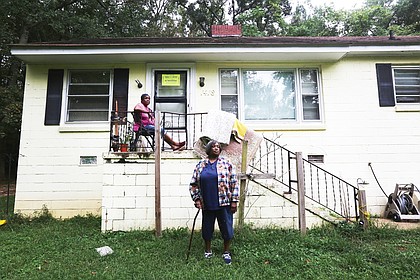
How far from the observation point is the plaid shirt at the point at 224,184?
3537 millimetres

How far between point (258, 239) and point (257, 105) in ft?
11.0

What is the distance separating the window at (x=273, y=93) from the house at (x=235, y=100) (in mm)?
24

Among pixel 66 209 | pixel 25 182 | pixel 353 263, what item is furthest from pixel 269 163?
pixel 25 182

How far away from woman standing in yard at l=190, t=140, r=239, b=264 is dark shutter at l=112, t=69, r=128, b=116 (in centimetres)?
349

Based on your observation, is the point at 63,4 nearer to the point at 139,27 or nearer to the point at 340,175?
the point at 139,27

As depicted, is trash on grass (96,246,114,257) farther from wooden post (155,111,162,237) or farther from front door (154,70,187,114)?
front door (154,70,187,114)

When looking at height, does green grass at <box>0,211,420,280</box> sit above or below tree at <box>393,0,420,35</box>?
below

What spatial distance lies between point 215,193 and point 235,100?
3513 mm

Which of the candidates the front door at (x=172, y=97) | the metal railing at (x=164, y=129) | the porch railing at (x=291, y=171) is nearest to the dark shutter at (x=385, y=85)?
the porch railing at (x=291, y=171)

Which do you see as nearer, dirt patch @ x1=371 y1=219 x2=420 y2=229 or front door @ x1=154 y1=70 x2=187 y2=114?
dirt patch @ x1=371 y1=219 x2=420 y2=229

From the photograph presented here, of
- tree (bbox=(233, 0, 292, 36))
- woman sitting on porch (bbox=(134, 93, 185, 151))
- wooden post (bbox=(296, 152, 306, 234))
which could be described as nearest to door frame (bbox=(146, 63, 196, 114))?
woman sitting on porch (bbox=(134, 93, 185, 151))

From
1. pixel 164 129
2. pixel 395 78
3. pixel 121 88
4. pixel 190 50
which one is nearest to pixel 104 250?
pixel 164 129

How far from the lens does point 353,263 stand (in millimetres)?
3502

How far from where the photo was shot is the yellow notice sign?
6477 millimetres
